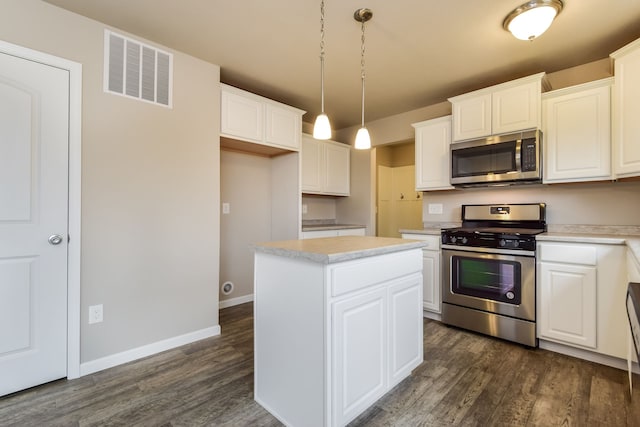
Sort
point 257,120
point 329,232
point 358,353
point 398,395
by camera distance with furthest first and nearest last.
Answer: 1. point 329,232
2. point 257,120
3. point 398,395
4. point 358,353

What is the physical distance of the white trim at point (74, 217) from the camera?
2.04m

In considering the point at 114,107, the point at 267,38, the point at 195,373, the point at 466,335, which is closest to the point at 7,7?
the point at 114,107

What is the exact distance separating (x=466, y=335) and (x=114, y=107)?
3.52 metres

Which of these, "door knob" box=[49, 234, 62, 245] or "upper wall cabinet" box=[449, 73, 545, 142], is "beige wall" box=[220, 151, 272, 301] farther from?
"upper wall cabinet" box=[449, 73, 545, 142]

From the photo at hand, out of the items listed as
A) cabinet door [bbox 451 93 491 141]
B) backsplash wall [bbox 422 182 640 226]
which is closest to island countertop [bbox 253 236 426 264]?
cabinet door [bbox 451 93 491 141]

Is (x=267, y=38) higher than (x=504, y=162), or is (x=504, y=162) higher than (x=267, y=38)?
(x=267, y=38)

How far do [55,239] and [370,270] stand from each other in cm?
207

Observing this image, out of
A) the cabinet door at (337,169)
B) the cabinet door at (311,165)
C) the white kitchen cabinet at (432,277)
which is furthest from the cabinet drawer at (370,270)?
the cabinet door at (337,169)

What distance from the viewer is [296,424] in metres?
1.55

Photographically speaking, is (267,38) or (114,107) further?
(267,38)

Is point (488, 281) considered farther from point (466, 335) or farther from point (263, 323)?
point (263, 323)

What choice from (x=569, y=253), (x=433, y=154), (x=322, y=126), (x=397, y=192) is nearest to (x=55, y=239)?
(x=322, y=126)

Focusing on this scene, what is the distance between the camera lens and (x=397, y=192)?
5.19m

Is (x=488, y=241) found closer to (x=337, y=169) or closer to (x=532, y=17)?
(x=532, y=17)
